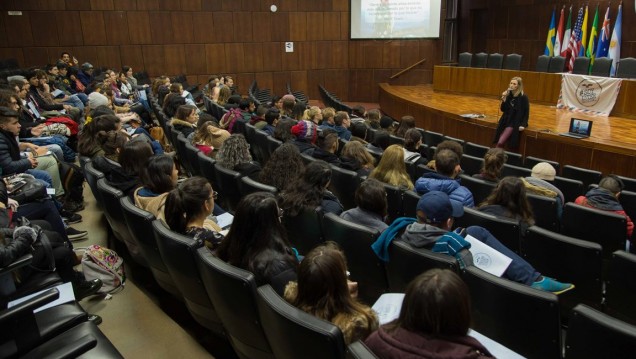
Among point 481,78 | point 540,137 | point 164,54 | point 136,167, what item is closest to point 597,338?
point 136,167

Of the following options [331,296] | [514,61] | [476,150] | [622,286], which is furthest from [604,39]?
[331,296]

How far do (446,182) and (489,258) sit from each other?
128cm

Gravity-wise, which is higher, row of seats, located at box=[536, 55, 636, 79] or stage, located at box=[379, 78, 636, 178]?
row of seats, located at box=[536, 55, 636, 79]

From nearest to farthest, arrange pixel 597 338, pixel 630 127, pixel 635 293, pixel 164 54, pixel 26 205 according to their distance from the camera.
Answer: pixel 597 338 < pixel 635 293 < pixel 26 205 < pixel 630 127 < pixel 164 54

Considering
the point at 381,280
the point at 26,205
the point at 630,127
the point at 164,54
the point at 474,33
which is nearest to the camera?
the point at 381,280

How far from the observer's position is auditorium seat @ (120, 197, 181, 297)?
2.48m

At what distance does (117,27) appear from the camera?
11336 mm

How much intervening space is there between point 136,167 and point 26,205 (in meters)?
0.72

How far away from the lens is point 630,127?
23.6 feet

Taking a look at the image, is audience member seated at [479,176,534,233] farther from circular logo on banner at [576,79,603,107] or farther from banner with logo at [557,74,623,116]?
circular logo on banner at [576,79,603,107]

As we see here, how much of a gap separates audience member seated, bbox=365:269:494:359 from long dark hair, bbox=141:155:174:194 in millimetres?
1956

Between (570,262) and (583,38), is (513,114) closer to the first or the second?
(570,262)

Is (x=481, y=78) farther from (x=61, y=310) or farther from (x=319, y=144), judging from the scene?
(x=61, y=310)

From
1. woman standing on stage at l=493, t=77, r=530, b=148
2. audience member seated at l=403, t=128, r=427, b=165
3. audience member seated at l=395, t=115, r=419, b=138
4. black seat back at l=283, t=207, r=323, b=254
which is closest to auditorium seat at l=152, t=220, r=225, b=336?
black seat back at l=283, t=207, r=323, b=254
